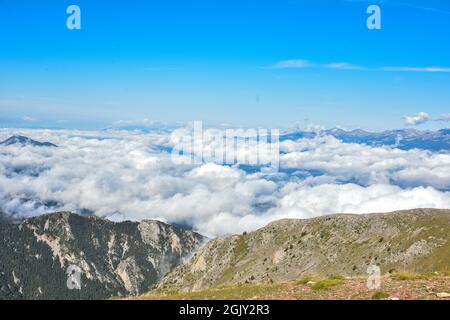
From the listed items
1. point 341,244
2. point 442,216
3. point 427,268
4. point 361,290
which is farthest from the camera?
point 341,244

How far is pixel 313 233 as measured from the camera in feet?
520

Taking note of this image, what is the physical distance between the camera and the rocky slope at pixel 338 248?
11494cm

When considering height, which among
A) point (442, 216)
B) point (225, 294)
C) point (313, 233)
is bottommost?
point (313, 233)

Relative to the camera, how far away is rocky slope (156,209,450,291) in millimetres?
114938

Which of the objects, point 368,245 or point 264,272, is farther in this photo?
point 264,272

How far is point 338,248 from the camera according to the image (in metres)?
140

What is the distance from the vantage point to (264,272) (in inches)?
5856
